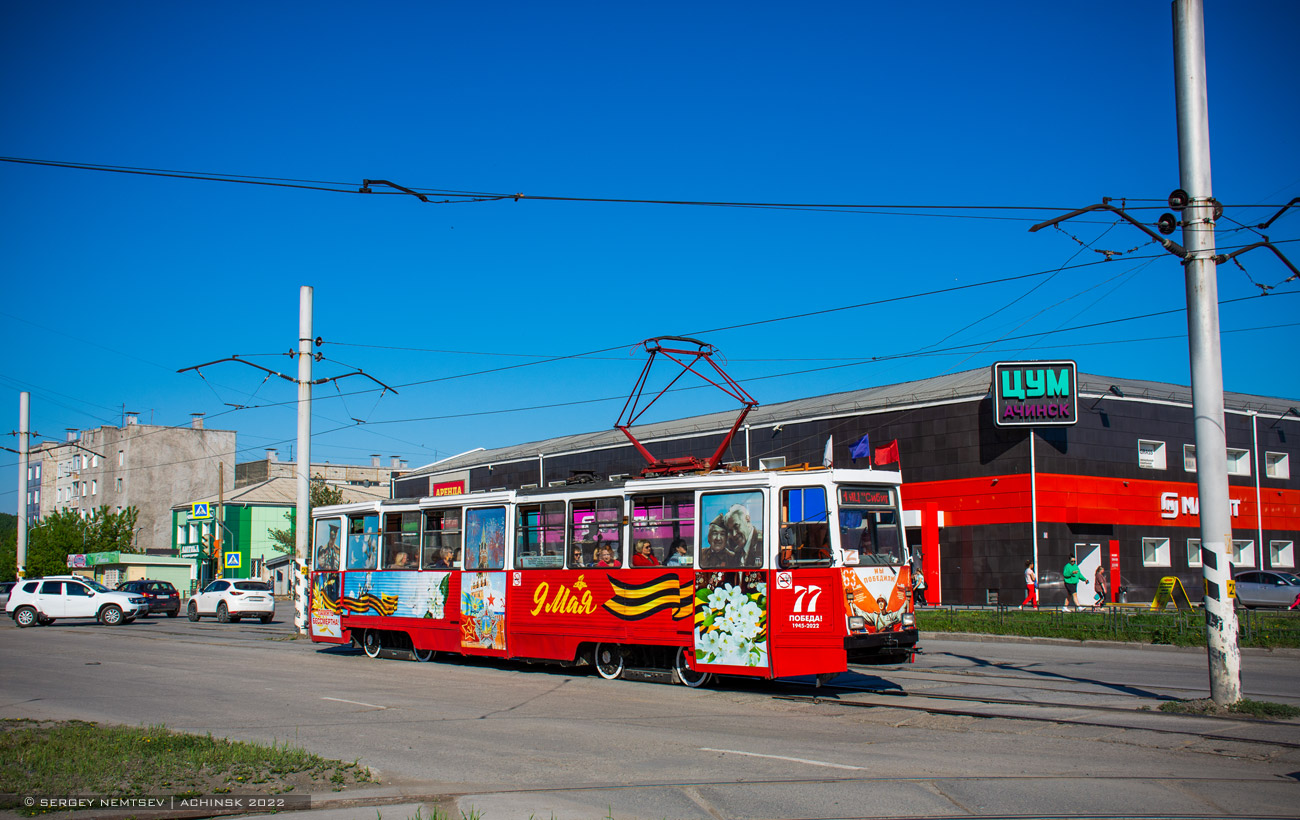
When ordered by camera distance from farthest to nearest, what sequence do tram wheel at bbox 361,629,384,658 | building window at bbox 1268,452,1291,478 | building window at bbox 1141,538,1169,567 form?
building window at bbox 1268,452,1291,478 < building window at bbox 1141,538,1169,567 < tram wheel at bbox 361,629,384,658

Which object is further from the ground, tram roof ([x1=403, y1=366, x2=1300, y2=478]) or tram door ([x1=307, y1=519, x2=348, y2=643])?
tram roof ([x1=403, y1=366, x2=1300, y2=478])

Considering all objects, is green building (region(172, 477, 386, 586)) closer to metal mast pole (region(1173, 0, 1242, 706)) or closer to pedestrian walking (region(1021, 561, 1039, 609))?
pedestrian walking (region(1021, 561, 1039, 609))

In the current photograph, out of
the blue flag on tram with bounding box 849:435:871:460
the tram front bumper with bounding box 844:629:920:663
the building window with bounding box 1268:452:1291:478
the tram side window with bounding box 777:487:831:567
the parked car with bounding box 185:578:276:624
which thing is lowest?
the parked car with bounding box 185:578:276:624

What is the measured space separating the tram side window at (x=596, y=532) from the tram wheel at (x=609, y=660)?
1.33m

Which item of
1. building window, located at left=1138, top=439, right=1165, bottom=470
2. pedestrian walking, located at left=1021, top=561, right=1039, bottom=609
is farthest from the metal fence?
building window, located at left=1138, top=439, right=1165, bottom=470

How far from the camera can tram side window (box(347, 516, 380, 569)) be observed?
20922mm

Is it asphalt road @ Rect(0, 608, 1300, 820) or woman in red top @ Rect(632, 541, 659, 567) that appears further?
woman in red top @ Rect(632, 541, 659, 567)

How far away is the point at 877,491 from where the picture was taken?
1423 centimetres

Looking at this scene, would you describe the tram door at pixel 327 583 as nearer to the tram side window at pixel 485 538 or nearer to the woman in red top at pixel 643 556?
the tram side window at pixel 485 538

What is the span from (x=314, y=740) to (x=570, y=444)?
156 feet

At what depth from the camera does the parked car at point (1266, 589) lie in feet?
108

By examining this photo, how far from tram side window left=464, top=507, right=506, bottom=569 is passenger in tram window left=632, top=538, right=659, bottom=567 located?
3.31m

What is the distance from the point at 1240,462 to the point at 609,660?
1433 inches

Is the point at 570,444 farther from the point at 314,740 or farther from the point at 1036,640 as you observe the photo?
the point at 314,740
